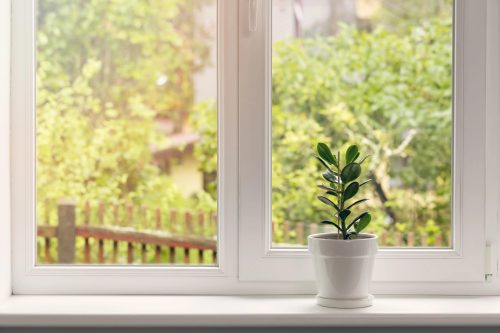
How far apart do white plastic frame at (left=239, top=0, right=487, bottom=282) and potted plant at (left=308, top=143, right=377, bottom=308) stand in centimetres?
14

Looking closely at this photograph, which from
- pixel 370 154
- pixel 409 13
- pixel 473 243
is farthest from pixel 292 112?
pixel 473 243

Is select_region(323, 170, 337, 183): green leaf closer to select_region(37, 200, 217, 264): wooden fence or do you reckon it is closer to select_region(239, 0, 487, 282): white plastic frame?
select_region(239, 0, 487, 282): white plastic frame

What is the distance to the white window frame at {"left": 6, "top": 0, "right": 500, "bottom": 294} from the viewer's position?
1.71 metres

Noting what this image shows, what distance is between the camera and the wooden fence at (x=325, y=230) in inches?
70.7

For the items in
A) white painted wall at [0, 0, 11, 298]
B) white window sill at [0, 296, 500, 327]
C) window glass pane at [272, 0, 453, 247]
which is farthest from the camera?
window glass pane at [272, 0, 453, 247]

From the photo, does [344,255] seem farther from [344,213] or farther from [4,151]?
[4,151]

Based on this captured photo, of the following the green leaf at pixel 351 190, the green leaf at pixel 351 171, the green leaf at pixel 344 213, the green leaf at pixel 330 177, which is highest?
the green leaf at pixel 351 171

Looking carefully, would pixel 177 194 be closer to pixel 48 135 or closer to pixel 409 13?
pixel 48 135

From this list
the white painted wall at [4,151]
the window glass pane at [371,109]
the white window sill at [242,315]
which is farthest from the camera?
the window glass pane at [371,109]

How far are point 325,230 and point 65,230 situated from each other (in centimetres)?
72

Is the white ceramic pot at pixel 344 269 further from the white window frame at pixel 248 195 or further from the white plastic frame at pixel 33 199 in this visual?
the white plastic frame at pixel 33 199

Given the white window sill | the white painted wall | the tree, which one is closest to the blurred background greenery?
the tree

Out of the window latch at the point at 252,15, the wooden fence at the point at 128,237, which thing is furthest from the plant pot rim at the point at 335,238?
the window latch at the point at 252,15

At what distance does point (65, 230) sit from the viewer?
188 cm
